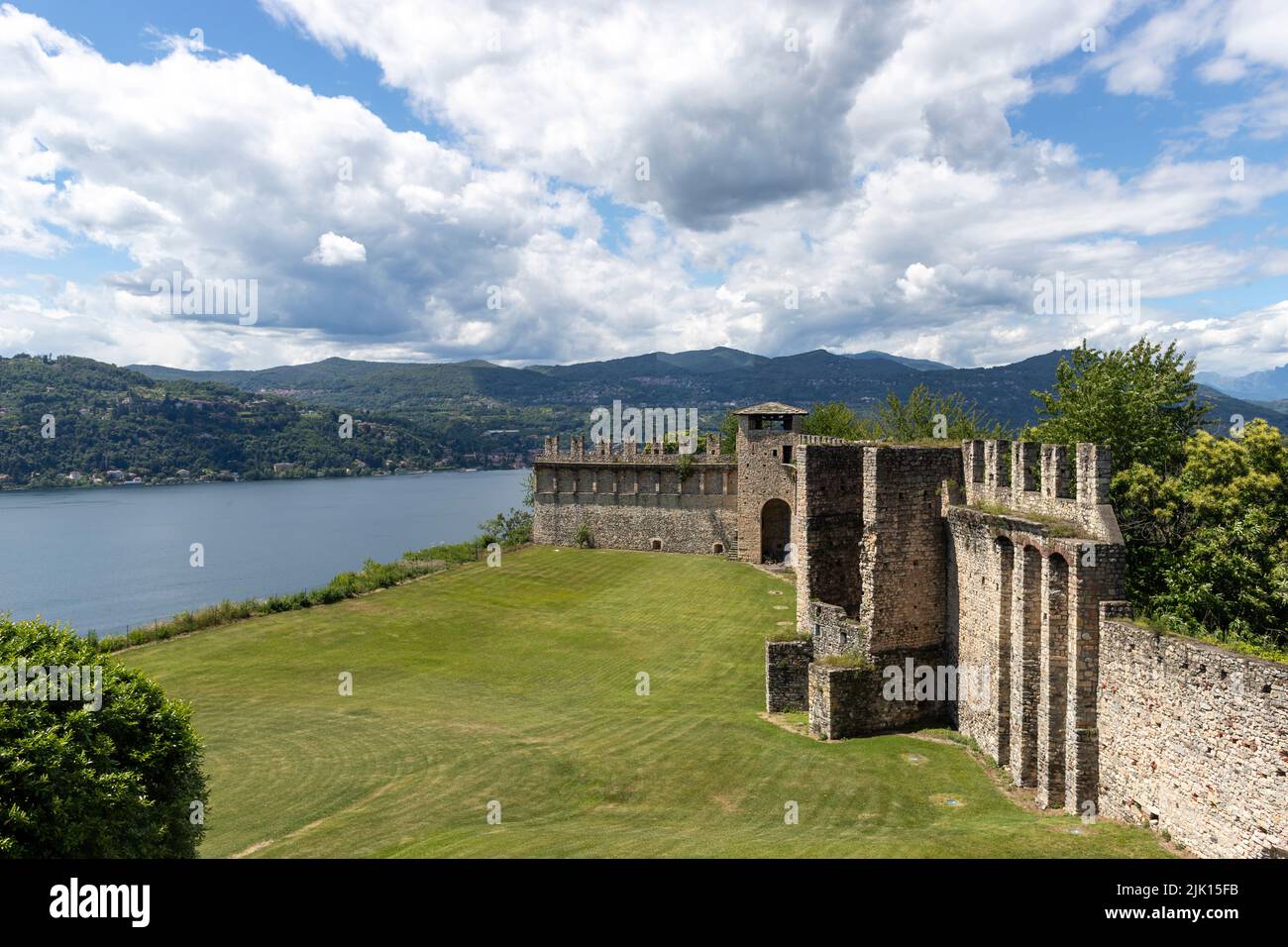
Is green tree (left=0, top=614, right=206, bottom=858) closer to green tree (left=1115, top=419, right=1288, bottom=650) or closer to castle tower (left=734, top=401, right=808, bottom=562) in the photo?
green tree (left=1115, top=419, right=1288, bottom=650)

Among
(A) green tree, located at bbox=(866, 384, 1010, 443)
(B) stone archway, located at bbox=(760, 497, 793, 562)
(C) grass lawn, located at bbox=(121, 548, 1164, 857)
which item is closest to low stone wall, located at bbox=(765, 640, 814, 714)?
(C) grass lawn, located at bbox=(121, 548, 1164, 857)

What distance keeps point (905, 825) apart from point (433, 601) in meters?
32.9

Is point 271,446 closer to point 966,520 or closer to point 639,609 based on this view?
point 639,609

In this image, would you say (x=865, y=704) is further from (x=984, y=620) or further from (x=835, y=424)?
(x=835, y=424)

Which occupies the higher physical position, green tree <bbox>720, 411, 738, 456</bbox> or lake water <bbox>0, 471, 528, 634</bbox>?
green tree <bbox>720, 411, 738, 456</bbox>

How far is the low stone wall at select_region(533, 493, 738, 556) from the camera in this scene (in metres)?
57.6

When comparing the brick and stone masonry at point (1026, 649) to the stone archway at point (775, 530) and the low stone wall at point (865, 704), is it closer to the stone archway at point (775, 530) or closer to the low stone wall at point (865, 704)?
the low stone wall at point (865, 704)

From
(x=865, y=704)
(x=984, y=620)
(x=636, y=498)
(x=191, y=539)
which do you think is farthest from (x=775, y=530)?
(x=191, y=539)

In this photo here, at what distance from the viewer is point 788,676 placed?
2359 centimetres

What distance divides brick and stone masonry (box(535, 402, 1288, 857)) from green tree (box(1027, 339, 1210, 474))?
20.3 ft

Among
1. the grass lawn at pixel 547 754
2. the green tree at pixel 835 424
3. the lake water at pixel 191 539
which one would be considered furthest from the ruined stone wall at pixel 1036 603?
the green tree at pixel 835 424

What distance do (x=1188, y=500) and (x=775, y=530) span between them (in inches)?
1305

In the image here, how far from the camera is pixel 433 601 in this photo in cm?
4272
